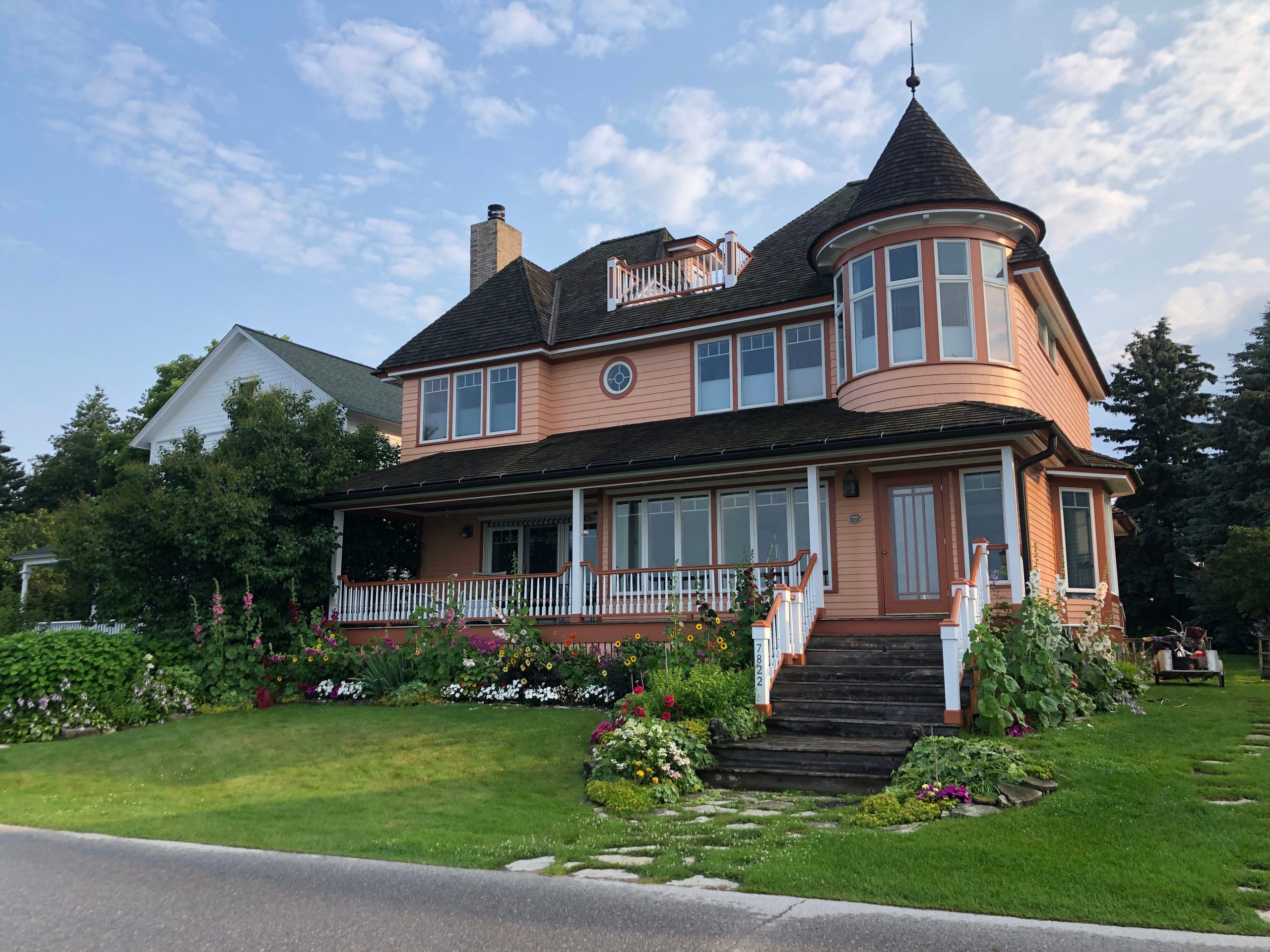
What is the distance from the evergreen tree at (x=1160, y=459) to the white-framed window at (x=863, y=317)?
2286 centimetres

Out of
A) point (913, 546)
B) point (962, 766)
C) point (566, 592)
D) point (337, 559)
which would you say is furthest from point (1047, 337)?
point (337, 559)

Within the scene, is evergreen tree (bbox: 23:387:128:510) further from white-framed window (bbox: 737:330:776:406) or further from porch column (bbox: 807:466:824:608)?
porch column (bbox: 807:466:824:608)

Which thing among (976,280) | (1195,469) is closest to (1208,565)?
(1195,469)

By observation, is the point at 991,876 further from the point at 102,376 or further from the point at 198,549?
the point at 102,376

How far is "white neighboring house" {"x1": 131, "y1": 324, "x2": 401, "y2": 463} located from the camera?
81.8 feet

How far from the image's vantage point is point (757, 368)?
57.8 feet

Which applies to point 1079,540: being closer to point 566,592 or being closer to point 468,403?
point 566,592

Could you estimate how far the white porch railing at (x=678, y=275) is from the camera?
18.9 metres

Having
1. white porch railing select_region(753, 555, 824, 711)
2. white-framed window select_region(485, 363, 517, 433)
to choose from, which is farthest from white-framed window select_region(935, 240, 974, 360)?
white-framed window select_region(485, 363, 517, 433)

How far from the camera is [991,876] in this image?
5691mm

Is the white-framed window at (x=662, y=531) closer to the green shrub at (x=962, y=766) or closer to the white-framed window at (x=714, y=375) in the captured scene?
the white-framed window at (x=714, y=375)

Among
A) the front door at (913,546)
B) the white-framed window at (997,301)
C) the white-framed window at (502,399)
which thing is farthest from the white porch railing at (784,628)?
the white-framed window at (502,399)

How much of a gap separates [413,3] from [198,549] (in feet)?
31.9

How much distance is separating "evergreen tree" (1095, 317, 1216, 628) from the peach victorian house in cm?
1635
